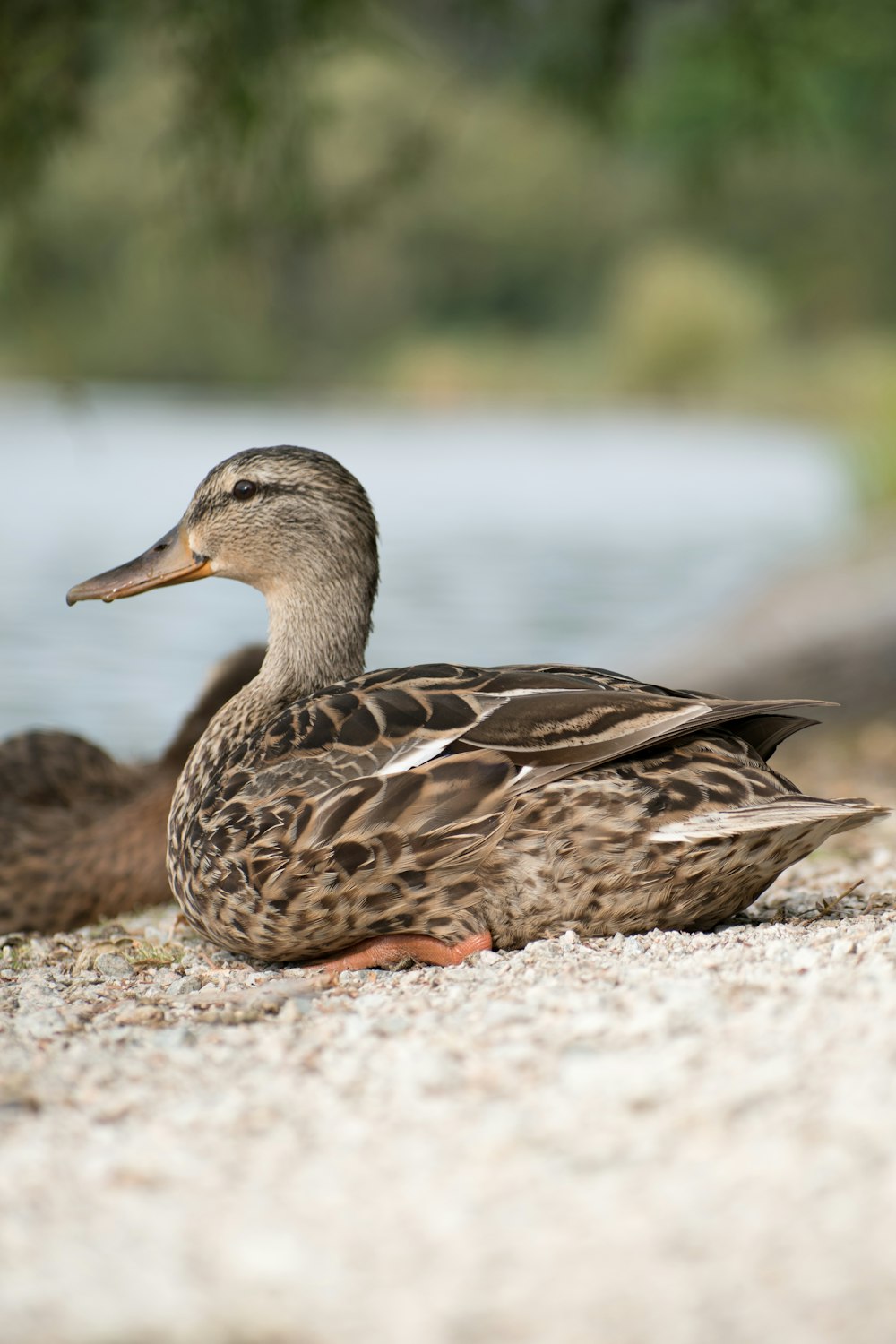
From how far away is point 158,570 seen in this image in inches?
153

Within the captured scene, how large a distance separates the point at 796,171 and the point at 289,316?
14.8 meters

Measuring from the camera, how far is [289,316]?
3450cm

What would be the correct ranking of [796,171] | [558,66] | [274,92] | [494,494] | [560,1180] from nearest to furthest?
1. [560,1180]
2. [274,92]
3. [558,66]
4. [494,494]
5. [796,171]

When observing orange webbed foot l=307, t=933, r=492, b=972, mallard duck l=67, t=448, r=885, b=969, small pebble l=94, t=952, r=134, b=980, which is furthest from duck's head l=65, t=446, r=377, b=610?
orange webbed foot l=307, t=933, r=492, b=972

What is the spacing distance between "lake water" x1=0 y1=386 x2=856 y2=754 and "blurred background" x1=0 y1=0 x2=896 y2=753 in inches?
4.4

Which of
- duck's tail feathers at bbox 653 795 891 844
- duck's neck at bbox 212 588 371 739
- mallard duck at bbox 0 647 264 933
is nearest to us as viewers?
duck's tail feathers at bbox 653 795 891 844

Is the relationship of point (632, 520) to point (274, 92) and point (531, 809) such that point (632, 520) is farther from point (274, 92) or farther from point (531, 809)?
point (531, 809)

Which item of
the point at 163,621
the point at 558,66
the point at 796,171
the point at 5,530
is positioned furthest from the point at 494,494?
the point at 558,66

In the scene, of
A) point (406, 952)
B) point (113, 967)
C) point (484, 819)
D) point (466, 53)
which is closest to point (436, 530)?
point (466, 53)

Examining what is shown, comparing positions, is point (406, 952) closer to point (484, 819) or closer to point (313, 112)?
point (484, 819)

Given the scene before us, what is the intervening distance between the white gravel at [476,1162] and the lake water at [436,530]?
12.5 feet

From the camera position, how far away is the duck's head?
12.5 ft

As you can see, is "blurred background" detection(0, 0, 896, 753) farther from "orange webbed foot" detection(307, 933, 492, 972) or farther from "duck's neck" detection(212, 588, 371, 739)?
"orange webbed foot" detection(307, 933, 492, 972)

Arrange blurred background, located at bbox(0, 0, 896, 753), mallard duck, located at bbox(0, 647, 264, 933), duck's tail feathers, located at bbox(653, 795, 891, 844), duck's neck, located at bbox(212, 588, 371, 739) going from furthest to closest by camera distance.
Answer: blurred background, located at bbox(0, 0, 896, 753), mallard duck, located at bbox(0, 647, 264, 933), duck's neck, located at bbox(212, 588, 371, 739), duck's tail feathers, located at bbox(653, 795, 891, 844)
